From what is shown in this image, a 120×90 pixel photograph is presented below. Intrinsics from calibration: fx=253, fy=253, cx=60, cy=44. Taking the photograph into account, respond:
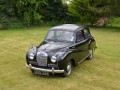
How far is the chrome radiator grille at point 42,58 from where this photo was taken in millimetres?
10023

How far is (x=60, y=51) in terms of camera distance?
10.3 m

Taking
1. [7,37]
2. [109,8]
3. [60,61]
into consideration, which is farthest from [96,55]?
[109,8]

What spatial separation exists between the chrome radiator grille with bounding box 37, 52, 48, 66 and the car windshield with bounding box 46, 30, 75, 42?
146cm

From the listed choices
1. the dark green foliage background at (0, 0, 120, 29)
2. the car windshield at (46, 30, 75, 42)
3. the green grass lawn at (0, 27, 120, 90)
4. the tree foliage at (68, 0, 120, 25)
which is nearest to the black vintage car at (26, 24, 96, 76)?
the car windshield at (46, 30, 75, 42)

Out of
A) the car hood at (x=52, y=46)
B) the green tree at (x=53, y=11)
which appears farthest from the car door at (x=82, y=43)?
the green tree at (x=53, y=11)

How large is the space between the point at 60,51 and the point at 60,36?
1264 millimetres

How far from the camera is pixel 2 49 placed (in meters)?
15.6

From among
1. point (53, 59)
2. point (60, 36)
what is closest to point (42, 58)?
point (53, 59)

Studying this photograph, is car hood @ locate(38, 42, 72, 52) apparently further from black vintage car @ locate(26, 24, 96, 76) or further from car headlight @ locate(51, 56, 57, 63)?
car headlight @ locate(51, 56, 57, 63)

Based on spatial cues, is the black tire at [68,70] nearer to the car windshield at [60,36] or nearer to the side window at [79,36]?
the car windshield at [60,36]

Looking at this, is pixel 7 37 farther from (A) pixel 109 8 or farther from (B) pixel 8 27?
(A) pixel 109 8

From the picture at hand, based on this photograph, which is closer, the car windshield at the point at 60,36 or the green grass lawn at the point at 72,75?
the green grass lawn at the point at 72,75

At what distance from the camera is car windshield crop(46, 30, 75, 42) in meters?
11.3

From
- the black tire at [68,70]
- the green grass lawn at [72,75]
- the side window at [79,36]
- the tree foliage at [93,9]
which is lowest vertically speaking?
the green grass lawn at [72,75]
